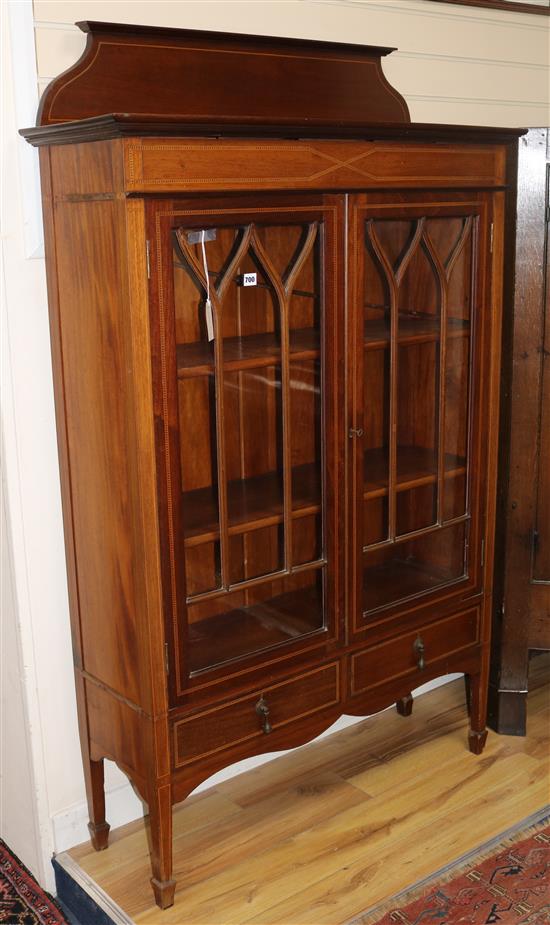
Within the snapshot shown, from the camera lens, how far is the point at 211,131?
1.57m

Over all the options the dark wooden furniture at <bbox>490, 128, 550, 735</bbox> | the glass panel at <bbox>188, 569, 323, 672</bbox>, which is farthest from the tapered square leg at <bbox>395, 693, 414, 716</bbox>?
the glass panel at <bbox>188, 569, 323, 672</bbox>

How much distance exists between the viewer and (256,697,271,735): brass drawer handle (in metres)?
1.89

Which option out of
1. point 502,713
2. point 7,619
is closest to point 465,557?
point 502,713

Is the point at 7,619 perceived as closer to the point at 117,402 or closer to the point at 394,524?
the point at 117,402

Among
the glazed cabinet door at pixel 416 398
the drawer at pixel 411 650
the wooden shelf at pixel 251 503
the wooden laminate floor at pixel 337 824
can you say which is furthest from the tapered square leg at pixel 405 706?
the wooden shelf at pixel 251 503

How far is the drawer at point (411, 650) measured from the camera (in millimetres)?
2070

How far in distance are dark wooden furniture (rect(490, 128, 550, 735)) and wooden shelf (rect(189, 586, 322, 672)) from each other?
656 mm

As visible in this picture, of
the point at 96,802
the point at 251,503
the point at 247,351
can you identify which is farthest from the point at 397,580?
the point at 96,802

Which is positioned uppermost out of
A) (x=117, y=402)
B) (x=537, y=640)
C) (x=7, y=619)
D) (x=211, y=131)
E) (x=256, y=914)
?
(x=211, y=131)

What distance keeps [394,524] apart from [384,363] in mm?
347

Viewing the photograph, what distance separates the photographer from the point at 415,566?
2193 mm

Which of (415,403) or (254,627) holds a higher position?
(415,403)

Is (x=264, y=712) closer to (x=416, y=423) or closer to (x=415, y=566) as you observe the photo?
(x=415, y=566)

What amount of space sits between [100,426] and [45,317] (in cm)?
27
